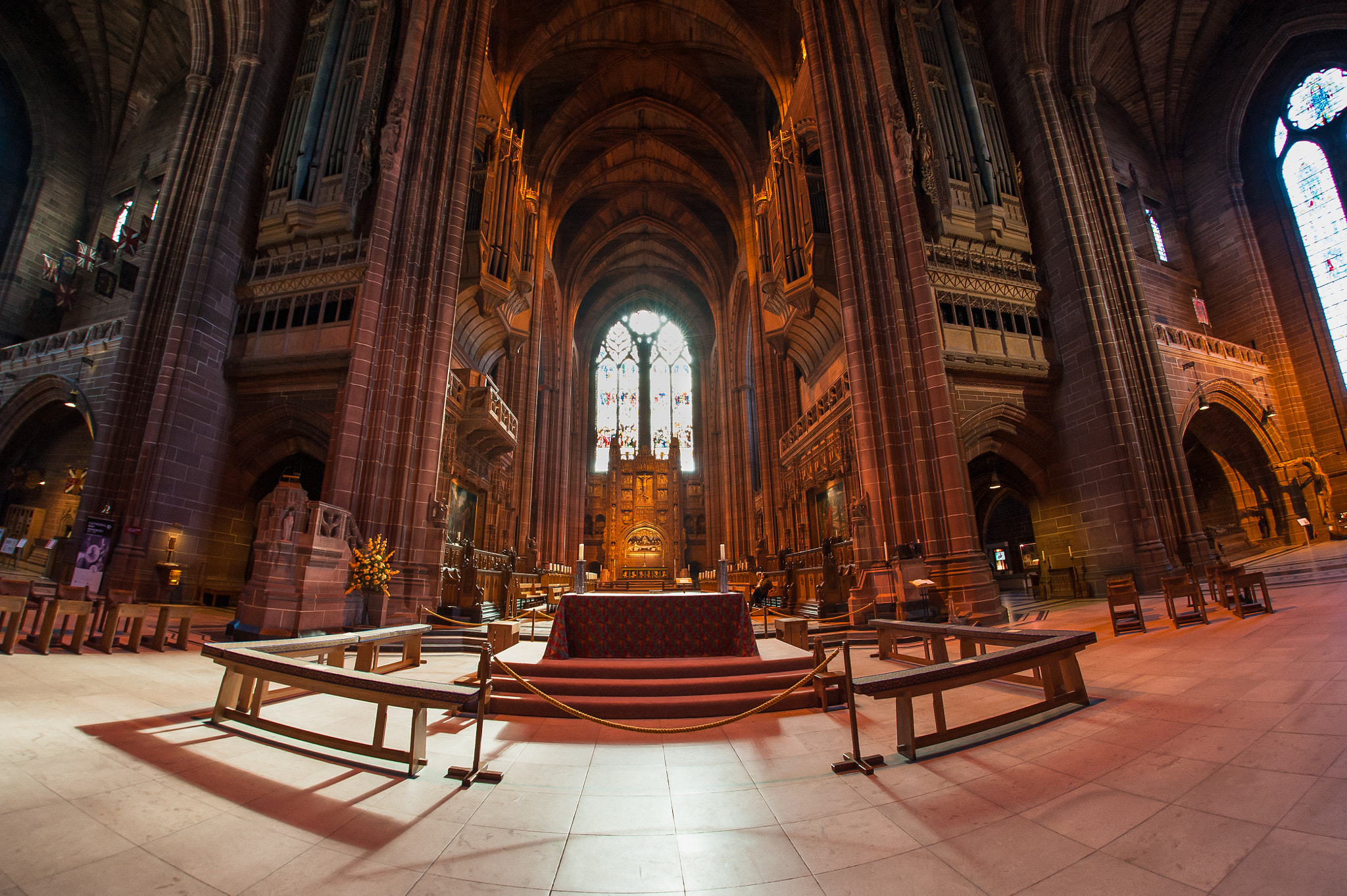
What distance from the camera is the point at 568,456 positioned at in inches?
1101

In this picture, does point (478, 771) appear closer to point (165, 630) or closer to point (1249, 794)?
point (1249, 794)

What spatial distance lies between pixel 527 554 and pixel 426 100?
49.0ft

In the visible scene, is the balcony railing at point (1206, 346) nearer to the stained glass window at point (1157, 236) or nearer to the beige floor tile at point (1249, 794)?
the stained glass window at point (1157, 236)

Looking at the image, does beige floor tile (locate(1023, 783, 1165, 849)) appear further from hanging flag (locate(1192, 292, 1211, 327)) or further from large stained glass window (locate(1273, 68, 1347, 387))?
hanging flag (locate(1192, 292, 1211, 327))

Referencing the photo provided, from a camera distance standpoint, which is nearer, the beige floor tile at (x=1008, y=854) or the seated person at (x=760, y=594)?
the beige floor tile at (x=1008, y=854)

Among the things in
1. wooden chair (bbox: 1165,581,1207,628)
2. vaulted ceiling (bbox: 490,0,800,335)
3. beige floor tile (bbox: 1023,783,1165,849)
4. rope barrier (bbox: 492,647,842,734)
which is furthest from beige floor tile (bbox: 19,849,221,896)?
vaulted ceiling (bbox: 490,0,800,335)

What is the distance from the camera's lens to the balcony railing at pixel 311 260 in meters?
12.9

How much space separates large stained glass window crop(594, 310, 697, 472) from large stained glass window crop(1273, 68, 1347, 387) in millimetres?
26471

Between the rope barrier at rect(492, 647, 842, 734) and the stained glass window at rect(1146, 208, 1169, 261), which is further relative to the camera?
the stained glass window at rect(1146, 208, 1169, 261)

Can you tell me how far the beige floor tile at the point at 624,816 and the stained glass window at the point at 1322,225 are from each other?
24664mm

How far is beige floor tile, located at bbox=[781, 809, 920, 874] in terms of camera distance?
2285 mm

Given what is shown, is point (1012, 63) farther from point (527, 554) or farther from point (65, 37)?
point (65, 37)

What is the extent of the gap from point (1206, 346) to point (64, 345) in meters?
33.1

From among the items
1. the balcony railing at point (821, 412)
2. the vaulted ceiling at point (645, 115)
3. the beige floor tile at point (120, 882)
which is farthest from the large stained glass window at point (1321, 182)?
the beige floor tile at point (120, 882)
